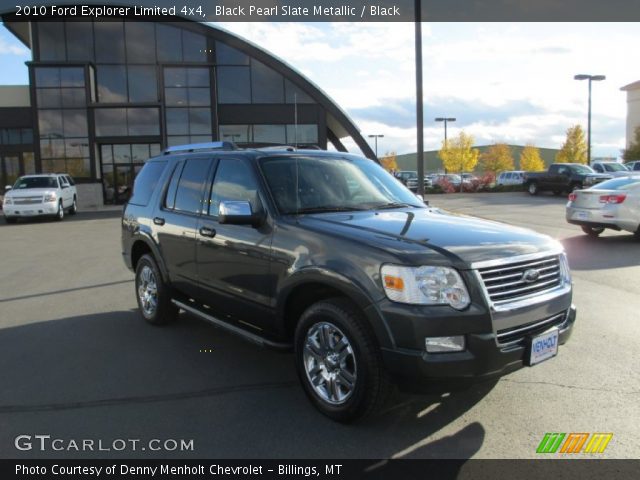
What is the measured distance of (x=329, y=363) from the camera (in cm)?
369

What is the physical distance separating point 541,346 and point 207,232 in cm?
291

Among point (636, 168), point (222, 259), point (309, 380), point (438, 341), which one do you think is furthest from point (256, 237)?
point (636, 168)

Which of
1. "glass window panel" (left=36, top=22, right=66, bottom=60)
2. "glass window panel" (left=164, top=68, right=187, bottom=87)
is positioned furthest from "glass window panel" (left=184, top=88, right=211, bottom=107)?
"glass window panel" (left=36, top=22, right=66, bottom=60)

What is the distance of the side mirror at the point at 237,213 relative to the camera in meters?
4.07

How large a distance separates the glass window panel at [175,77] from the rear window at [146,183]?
28.5 meters

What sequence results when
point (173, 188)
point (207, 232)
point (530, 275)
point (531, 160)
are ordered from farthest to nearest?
point (531, 160) < point (173, 188) < point (207, 232) < point (530, 275)

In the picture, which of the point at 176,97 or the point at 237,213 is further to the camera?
the point at 176,97

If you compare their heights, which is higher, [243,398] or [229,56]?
[229,56]

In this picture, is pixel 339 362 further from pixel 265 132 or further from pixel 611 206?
pixel 265 132

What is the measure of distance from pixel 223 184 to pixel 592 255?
8231mm

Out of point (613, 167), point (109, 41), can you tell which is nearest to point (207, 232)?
point (109, 41)

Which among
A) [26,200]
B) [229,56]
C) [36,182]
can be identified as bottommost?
[26,200]

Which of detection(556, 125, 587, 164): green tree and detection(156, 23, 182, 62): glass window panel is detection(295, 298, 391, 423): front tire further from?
detection(556, 125, 587, 164): green tree

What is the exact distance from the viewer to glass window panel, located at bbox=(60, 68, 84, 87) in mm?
31703
